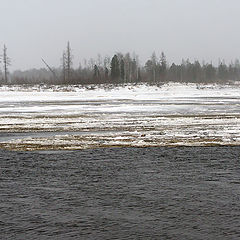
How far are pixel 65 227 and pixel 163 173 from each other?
4.69 metres

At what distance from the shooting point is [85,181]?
11.1 metres

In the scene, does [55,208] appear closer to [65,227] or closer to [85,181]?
[65,227]

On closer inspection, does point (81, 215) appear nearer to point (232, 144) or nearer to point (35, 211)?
point (35, 211)

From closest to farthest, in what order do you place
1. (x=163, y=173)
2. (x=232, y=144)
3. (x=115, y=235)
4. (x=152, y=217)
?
(x=115, y=235)
(x=152, y=217)
(x=163, y=173)
(x=232, y=144)

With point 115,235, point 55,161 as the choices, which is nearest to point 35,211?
point 115,235

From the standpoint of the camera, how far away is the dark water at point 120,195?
7625 millimetres

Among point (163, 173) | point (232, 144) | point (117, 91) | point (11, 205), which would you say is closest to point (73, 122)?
point (232, 144)

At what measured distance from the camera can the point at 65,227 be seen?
25.5ft

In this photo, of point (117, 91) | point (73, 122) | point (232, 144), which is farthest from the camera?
point (117, 91)

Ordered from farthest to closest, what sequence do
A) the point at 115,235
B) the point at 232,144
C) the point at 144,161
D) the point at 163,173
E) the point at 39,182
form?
the point at 232,144 < the point at 144,161 < the point at 163,173 < the point at 39,182 < the point at 115,235

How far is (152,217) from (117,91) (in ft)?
207

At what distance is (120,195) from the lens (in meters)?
9.80

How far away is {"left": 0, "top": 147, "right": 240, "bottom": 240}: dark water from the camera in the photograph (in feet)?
25.0

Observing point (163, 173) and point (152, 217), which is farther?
point (163, 173)
